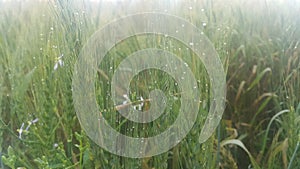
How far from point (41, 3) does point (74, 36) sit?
0.31 m

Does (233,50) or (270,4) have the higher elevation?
(270,4)

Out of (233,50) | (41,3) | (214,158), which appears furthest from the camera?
(233,50)

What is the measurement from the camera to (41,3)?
0.96 meters

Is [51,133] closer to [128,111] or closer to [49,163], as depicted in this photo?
[49,163]

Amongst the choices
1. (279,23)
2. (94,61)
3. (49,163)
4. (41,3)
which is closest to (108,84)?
(94,61)

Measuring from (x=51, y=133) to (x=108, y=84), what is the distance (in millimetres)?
150

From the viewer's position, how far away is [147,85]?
0.71 m

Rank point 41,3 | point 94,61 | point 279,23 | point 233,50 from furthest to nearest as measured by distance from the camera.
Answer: point 233,50, point 279,23, point 41,3, point 94,61

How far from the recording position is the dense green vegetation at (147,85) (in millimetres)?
708

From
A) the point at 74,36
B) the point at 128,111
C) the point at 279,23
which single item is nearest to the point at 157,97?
the point at 128,111

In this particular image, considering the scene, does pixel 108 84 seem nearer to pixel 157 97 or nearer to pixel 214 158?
pixel 157 97

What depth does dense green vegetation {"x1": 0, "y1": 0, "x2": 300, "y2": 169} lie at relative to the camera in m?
0.71

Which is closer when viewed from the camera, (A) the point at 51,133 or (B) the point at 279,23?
(A) the point at 51,133

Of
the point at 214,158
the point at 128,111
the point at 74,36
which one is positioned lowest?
the point at 214,158
